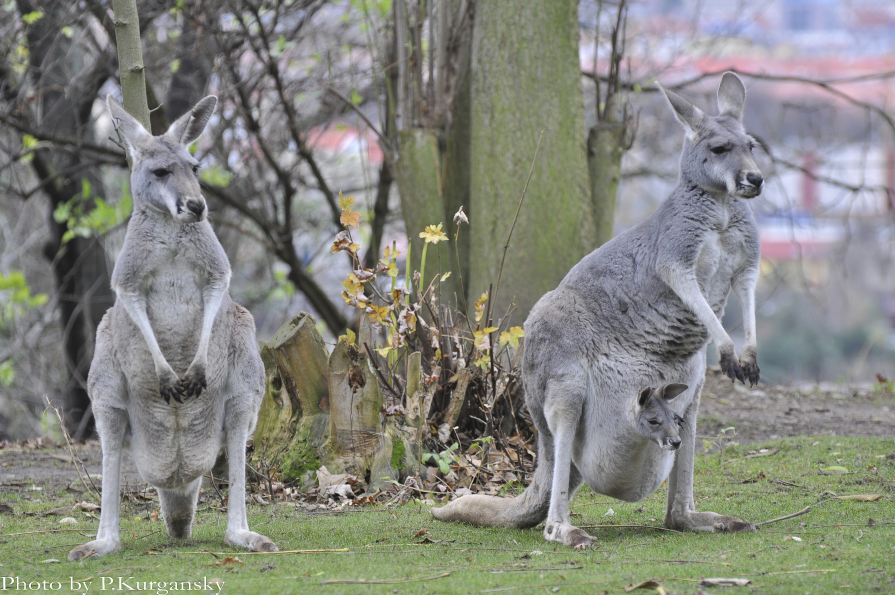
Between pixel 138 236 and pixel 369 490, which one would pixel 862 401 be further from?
pixel 138 236

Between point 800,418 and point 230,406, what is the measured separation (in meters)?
4.71

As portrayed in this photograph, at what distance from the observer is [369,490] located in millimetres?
4668

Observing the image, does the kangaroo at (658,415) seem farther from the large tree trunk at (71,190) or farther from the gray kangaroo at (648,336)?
the large tree trunk at (71,190)

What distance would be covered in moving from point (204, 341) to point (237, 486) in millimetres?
584

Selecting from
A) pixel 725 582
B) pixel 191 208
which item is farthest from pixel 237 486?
pixel 725 582

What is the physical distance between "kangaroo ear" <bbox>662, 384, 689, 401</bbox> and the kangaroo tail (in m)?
0.62

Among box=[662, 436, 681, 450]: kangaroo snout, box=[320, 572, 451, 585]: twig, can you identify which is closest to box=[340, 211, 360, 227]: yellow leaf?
box=[662, 436, 681, 450]: kangaroo snout

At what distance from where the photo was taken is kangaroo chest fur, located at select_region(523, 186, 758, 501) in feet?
11.5

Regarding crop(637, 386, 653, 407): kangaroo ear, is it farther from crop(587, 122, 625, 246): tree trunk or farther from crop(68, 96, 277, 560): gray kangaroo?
crop(587, 122, 625, 246): tree trunk

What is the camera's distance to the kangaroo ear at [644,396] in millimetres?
3314

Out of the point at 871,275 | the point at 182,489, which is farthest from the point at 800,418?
the point at 871,275

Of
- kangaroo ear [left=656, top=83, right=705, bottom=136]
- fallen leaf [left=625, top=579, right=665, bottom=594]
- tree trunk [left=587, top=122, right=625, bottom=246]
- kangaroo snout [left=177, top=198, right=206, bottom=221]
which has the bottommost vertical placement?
fallen leaf [left=625, top=579, right=665, bottom=594]

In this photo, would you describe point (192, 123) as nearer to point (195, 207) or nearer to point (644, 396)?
point (195, 207)

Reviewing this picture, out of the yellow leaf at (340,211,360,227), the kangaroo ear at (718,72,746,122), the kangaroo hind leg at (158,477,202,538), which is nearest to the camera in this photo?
the kangaroo hind leg at (158,477,202,538)
